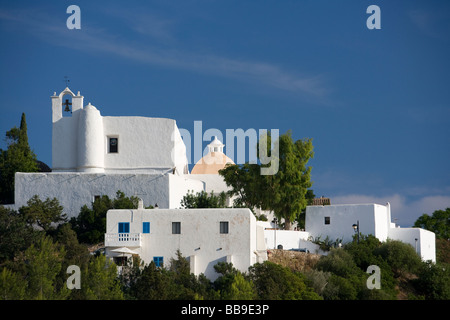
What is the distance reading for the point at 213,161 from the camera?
72.6 meters

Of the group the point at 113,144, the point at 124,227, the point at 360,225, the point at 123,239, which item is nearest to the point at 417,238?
the point at 360,225

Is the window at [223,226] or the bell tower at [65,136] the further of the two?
the bell tower at [65,136]

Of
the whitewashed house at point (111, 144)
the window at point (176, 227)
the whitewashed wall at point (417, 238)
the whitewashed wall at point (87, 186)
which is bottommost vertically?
the whitewashed wall at point (417, 238)

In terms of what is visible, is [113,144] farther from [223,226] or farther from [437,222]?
[437,222]

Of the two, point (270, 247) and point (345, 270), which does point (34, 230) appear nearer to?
point (270, 247)

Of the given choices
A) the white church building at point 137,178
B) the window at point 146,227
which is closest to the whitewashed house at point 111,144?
the white church building at point 137,178

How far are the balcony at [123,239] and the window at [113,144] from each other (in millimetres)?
11072

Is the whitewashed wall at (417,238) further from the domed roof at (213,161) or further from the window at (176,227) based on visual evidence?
the domed roof at (213,161)

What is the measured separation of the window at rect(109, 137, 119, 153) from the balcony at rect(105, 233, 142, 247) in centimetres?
1107

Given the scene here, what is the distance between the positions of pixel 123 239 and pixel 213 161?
27628 millimetres

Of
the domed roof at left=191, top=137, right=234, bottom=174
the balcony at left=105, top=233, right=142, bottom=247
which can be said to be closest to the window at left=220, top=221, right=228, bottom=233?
the balcony at left=105, top=233, right=142, bottom=247

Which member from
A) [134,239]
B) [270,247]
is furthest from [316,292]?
[134,239]

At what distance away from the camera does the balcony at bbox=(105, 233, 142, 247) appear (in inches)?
1790

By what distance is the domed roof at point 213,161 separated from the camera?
7114 centimetres
